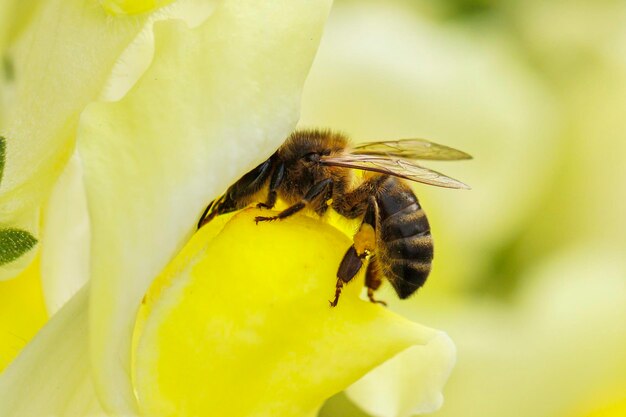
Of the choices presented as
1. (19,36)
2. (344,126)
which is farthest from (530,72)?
(19,36)

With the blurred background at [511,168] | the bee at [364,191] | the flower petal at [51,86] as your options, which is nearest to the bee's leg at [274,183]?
the bee at [364,191]

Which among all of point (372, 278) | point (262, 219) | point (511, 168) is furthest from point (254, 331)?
point (511, 168)

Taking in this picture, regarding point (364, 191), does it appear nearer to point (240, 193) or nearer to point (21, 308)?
point (240, 193)

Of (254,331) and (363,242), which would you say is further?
(363,242)

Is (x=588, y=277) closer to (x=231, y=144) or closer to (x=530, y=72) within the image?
(x=530, y=72)

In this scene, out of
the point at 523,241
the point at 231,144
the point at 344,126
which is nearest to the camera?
the point at 231,144
